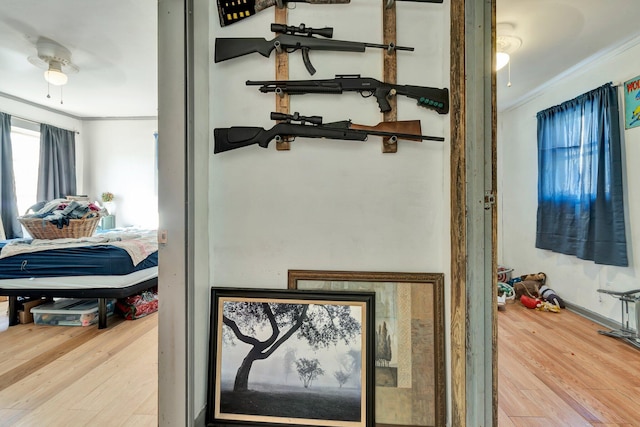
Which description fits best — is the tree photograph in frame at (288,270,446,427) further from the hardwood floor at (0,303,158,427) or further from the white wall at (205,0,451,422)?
the hardwood floor at (0,303,158,427)

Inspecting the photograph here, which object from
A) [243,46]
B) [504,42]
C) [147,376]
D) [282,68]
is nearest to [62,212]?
[147,376]

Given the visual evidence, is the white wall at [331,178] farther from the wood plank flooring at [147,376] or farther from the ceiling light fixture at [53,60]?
the ceiling light fixture at [53,60]

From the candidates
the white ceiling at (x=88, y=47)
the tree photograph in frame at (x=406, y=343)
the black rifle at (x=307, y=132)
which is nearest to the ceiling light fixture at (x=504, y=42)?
the black rifle at (x=307, y=132)

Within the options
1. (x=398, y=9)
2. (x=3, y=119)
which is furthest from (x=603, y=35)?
(x=3, y=119)

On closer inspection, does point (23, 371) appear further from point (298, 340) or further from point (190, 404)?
point (298, 340)

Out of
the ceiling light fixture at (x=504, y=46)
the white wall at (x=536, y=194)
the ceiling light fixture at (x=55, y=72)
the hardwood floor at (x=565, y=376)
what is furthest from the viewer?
the ceiling light fixture at (x=55, y=72)

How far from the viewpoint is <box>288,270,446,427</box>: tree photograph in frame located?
1304mm

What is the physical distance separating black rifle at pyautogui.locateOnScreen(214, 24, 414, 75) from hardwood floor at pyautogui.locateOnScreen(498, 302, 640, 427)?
76.3 inches

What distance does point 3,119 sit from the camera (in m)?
3.85

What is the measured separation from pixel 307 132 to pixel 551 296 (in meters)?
3.35

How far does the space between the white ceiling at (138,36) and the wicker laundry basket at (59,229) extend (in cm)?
159

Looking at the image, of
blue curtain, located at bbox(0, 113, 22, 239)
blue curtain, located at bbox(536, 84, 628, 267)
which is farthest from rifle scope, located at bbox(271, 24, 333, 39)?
blue curtain, located at bbox(0, 113, 22, 239)

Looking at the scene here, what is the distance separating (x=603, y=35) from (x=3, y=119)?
6600 mm

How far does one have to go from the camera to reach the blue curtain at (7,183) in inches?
152
